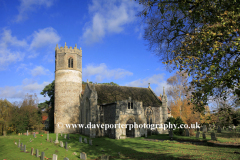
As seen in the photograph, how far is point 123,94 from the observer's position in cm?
3019

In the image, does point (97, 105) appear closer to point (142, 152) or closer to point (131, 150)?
point (131, 150)

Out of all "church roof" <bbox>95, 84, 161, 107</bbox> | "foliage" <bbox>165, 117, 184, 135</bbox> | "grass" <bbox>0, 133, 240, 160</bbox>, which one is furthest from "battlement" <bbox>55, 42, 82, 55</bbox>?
"foliage" <bbox>165, 117, 184, 135</bbox>

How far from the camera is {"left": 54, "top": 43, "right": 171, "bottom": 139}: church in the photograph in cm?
2503

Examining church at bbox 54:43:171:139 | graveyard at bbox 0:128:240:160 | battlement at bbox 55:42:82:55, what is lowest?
graveyard at bbox 0:128:240:160

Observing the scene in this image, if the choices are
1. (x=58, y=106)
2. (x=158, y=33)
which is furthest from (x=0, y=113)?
(x=158, y=33)

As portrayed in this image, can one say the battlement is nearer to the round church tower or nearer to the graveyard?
the round church tower

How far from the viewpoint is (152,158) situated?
1140 cm

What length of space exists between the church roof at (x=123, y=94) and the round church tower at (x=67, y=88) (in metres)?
5.02

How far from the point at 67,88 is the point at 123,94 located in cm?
1026

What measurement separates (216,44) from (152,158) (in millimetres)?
8287

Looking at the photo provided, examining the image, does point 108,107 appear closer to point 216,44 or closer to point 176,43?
point 176,43

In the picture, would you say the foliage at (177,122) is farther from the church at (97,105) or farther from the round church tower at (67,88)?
the round church tower at (67,88)

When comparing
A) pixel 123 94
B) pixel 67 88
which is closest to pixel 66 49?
pixel 67 88

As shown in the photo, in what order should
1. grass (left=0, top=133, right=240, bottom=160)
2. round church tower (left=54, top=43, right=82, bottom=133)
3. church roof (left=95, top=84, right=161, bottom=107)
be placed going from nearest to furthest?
grass (left=0, top=133, right=240, bottom=160)
church roof (left=95, top=84, right=161, bottom=107)
round church tower (left=54, top=43, right=82, bottom=133)
